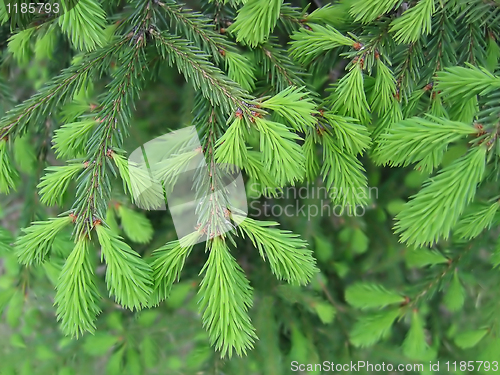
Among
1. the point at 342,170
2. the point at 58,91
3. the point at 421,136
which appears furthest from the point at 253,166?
the point at 58,91

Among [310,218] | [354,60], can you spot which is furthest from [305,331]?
[354,60]

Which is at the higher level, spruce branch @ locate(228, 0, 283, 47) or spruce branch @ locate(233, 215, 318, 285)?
spruce branch @ locate(228, 0, 283, 47)

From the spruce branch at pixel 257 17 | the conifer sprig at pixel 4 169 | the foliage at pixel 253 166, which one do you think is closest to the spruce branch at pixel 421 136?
the foliage at pixel 253 166

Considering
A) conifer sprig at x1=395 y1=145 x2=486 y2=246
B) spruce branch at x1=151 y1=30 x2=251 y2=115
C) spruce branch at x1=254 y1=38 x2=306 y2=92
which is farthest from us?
spruce branch at x1=254 y1=38 x2=306 y2=92

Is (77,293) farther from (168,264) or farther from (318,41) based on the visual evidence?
(318,41)

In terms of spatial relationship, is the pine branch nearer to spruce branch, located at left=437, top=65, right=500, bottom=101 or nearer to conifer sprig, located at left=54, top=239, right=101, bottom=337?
spruce branch, located at left=437, top=65, right=500, bottom=101

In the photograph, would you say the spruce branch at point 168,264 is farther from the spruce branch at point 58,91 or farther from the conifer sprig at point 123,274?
the spruce branch at point 58,91

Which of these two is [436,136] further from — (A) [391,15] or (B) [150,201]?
(B) [150,201]

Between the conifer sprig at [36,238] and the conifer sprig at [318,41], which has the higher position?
the conifer sprig at [318,41]

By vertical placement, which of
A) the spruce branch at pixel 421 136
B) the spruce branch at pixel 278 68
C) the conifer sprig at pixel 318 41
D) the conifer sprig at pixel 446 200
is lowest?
the conifer sprig at pixel 446 200

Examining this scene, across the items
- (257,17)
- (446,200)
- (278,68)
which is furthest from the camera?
(278,68)

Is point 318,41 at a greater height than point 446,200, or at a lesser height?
greater

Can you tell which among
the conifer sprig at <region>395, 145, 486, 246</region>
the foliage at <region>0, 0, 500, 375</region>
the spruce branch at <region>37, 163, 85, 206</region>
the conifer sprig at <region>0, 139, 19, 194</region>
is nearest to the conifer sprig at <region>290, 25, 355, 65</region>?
the foliage at <region>0, 0, 500, 375</region>
